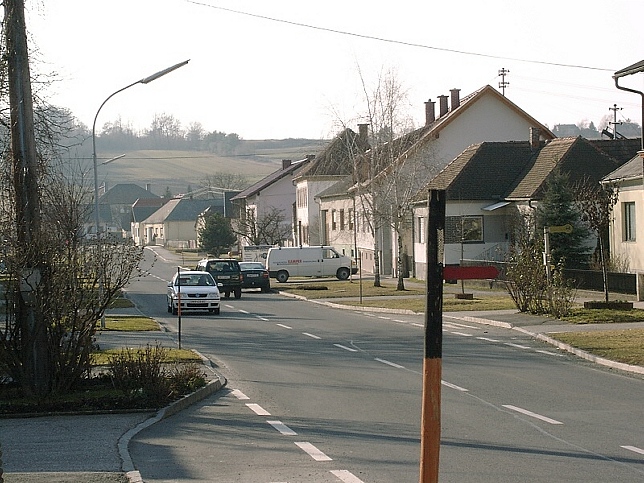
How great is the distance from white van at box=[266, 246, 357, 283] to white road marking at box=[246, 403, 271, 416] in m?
44.4

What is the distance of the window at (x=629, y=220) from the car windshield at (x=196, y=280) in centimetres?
1558

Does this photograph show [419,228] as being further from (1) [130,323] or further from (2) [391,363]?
(2) [391,363]

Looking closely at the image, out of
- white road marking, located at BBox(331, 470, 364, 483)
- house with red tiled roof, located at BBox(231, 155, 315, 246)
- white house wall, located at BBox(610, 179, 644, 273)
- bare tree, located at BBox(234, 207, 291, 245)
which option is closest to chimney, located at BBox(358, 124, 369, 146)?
white house wall, located at BBox(610, 179, 644, 273)

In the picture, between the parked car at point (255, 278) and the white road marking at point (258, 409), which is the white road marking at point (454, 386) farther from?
the parked car at point (255, 278)

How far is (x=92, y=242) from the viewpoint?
658 inches

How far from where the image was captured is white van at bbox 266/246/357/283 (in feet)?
193

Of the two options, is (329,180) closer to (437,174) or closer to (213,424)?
(437,174)

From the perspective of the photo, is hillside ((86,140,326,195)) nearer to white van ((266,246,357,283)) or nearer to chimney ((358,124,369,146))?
white van ((266,246,357,283))

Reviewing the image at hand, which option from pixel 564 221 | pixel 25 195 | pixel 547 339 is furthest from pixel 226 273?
pixel 25 195

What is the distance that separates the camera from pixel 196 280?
36.0 meters

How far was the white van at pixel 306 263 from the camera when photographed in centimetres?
5894

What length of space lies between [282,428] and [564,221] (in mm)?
30959

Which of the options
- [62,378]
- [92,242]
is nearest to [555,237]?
[92,242]

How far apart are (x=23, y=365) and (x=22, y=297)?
94 cm
